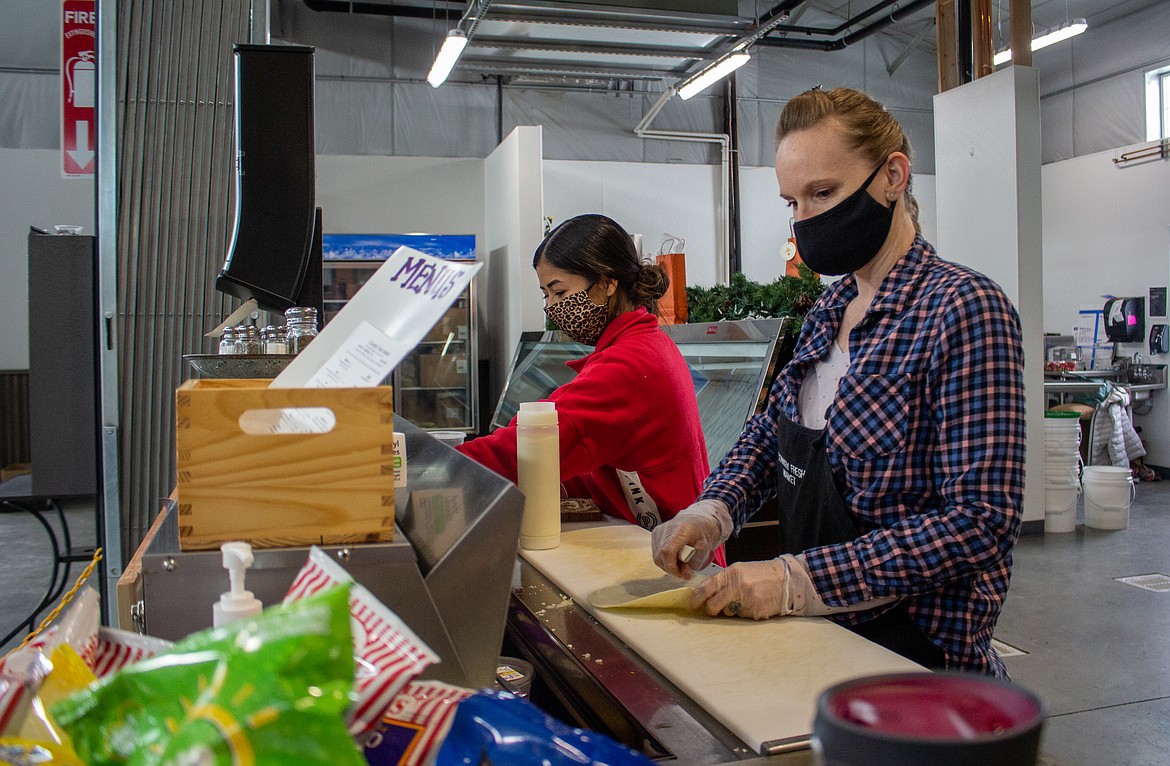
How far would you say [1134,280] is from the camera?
9531mm

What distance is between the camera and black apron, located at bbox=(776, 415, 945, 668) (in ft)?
4.91

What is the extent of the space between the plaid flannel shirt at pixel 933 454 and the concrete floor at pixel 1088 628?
2.74 ft

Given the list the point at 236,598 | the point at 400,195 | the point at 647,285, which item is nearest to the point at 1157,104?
the point at 400,195

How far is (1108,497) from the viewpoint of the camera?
21.5 feet

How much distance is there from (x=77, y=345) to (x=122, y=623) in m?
2.83

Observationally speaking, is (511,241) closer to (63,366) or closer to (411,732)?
(63,366)

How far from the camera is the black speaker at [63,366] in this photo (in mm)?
3354

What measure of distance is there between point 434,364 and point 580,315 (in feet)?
21.3

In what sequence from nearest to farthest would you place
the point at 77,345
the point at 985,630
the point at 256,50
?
the point at 985,630 → the point at 256,50 → the point at 77,345

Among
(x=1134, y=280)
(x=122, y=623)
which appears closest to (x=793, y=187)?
(x=122, y=623)

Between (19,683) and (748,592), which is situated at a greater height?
(19,683)

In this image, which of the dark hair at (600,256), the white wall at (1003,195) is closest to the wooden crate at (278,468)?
the dark hair at (600,256)

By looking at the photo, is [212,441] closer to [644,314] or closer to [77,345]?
[644,314]

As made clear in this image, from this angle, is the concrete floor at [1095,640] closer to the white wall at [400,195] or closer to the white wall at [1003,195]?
the white wall at [1003,195]
